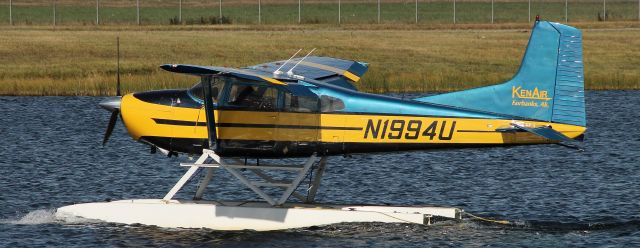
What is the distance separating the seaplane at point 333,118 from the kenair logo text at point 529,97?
0.05ft

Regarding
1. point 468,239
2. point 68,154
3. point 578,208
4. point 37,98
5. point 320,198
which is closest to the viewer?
point 468,239

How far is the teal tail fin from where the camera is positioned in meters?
19.6

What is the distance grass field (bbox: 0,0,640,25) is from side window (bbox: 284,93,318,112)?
200 ft

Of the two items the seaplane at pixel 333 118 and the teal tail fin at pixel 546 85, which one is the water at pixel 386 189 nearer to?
the seaplane at pixel 333 118

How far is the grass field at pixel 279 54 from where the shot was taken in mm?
45500

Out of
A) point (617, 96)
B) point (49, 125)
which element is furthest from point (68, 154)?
point (617, 96)

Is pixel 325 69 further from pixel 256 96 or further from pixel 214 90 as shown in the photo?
pixel 214 90

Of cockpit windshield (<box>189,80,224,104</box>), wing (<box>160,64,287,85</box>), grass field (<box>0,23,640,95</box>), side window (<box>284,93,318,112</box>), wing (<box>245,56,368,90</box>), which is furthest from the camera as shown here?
grass field (<box>0,23,640,95</box>)

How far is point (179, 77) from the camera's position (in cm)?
4472

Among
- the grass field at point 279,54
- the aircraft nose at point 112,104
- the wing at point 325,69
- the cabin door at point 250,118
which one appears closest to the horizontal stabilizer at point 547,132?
the cabin door at point 250,118

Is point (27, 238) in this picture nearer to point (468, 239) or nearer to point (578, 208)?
point (468, 239)

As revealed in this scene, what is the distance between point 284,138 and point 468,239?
10.8 ft

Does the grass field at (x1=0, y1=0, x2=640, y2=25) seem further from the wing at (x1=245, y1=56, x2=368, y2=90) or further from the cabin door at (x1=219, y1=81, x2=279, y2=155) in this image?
the cabin door at (x1=219, y1=81, x2=279, y2=155)

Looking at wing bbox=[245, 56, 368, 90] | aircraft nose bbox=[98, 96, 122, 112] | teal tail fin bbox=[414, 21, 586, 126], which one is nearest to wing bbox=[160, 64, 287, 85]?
aircraft nose bbox=[98, 96, 122, 112]
